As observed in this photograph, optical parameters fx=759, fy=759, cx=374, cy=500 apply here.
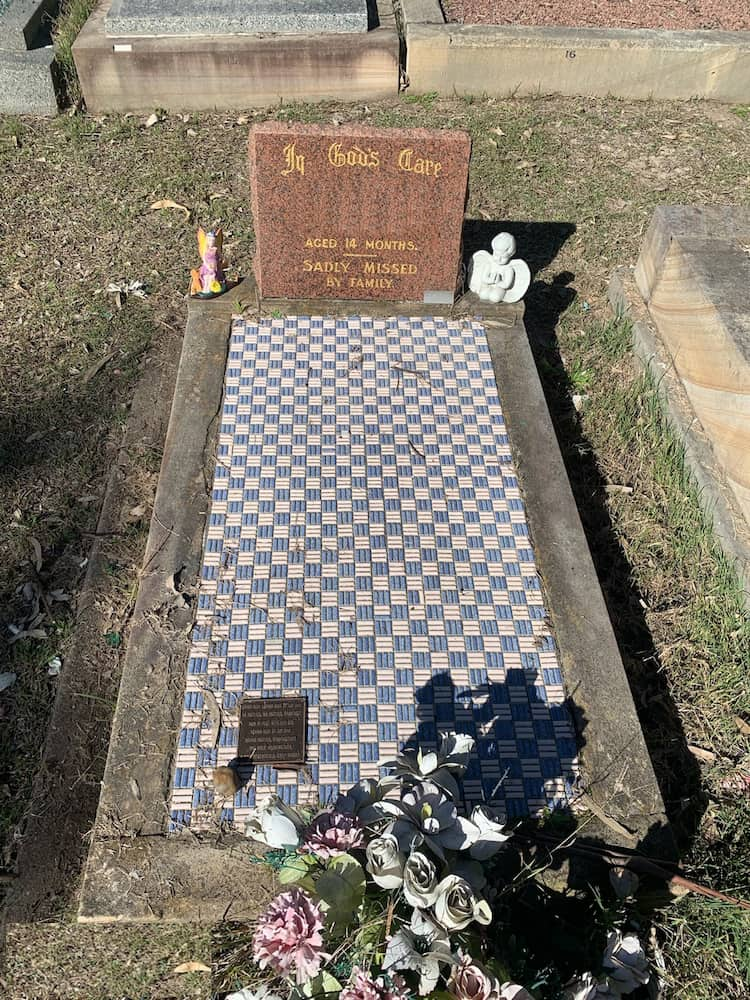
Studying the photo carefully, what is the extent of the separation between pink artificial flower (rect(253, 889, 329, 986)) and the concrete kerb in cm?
302

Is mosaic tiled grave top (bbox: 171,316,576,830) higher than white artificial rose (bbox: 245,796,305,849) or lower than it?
lower

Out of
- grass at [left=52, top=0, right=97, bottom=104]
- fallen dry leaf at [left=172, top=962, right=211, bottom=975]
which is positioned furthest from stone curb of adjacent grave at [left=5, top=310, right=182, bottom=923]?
grass at [left=52, top=0, right=97, bottom=104]

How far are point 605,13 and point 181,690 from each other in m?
8.90

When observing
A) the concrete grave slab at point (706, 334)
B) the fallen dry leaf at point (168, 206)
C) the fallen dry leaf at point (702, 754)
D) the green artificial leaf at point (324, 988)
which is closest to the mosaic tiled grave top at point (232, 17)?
the fallen dry leaf at point (168, 206)

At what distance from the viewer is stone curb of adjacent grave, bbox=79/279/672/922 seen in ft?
9.04

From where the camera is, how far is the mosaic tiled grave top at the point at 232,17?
289 inches

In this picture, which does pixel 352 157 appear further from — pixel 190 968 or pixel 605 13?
pixel 605 13

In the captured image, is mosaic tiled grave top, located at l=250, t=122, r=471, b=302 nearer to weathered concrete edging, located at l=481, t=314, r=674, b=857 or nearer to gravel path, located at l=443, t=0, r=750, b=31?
weathered concrete edging, located at l=481, t=314, r=674, b=857

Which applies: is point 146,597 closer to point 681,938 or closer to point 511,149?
point 681,938

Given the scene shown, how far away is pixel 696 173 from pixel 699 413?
152 inches

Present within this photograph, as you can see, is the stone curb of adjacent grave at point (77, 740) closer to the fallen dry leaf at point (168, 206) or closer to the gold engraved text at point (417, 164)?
the gold engraved text at point (417, 164)

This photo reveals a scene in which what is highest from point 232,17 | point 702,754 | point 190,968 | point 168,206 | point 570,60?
point 232,17

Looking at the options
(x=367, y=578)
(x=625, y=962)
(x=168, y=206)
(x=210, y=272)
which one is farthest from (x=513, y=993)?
(x=168, y=206)

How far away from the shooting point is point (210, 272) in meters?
4.98
